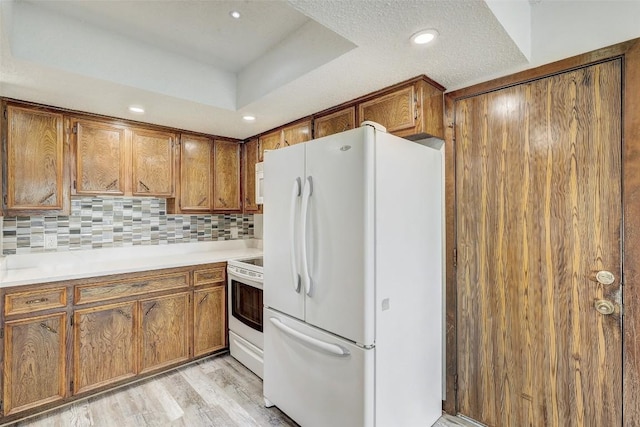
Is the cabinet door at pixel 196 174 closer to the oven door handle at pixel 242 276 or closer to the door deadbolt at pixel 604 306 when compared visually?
the oven door handle at pixel 242 276

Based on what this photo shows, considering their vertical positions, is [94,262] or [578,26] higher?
[578,26]

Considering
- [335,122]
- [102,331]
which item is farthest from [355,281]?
[102,331]

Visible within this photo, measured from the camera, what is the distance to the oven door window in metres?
2.46

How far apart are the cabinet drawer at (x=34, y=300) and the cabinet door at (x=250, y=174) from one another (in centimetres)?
175

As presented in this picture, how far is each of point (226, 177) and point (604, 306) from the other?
10.5 ft

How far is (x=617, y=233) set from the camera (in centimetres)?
149

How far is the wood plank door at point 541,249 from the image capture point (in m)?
1.52

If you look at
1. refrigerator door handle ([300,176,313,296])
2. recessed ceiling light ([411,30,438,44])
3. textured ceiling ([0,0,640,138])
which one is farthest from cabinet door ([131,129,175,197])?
recessed ceiling light ([411,30,438,44])

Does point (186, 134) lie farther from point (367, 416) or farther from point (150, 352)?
point (367, 416)

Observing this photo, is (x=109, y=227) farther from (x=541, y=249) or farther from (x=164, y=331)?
(x=541, y=249)

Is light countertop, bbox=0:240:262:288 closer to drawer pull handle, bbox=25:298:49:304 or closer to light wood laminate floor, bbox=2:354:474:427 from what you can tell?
drawer pull handle, bbox=25:298:49:304

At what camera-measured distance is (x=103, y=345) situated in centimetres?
228

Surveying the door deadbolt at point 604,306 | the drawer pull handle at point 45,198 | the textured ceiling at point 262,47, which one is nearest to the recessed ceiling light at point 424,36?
the textured ceiling at point 262,47

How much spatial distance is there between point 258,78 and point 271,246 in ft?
4.02
